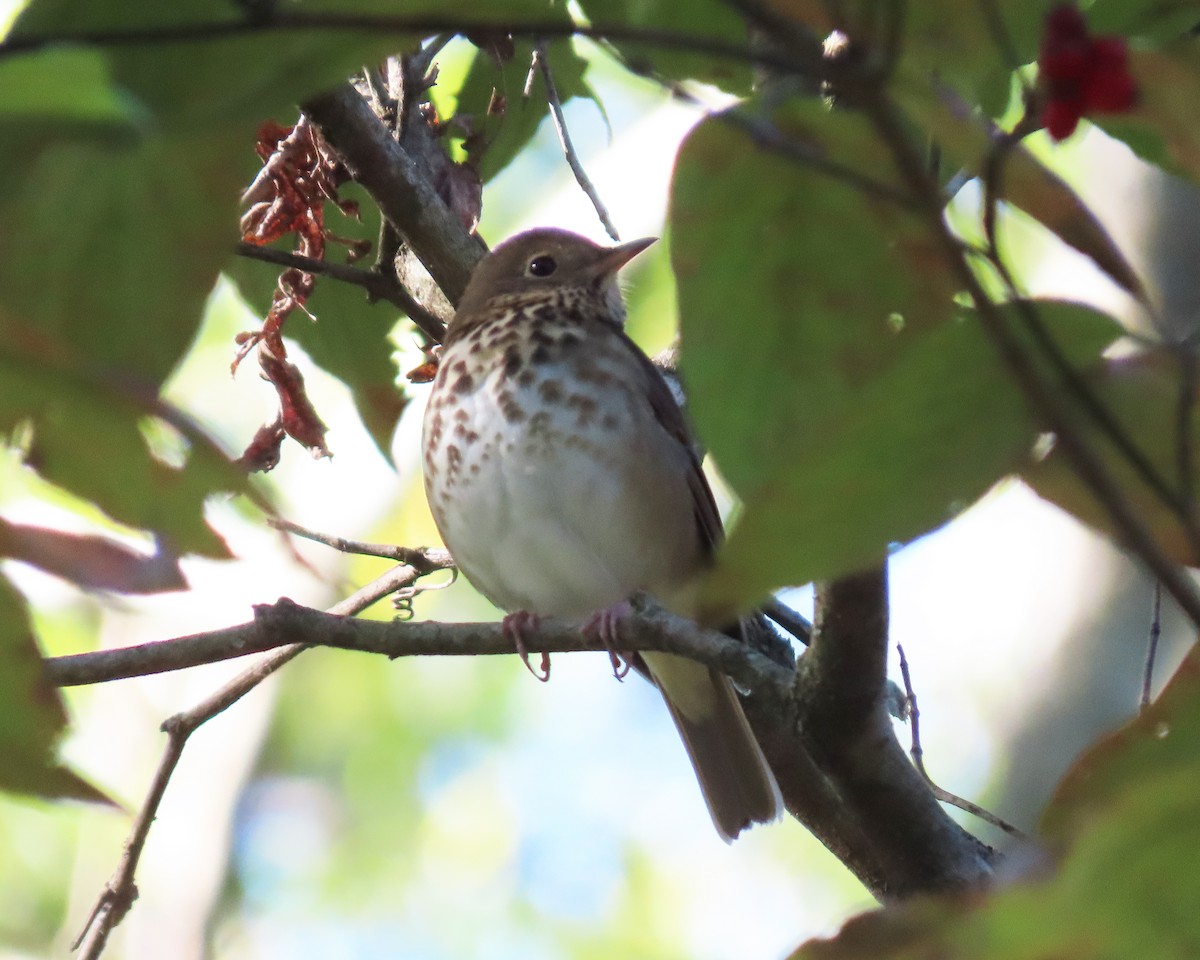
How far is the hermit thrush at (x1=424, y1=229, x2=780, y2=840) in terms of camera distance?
414 centimetres

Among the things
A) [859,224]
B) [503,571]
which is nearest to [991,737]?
[503,571]

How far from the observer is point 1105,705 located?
6773 mm

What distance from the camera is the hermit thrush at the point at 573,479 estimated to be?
4137 mm

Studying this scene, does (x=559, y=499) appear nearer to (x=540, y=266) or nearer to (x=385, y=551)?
(x=385, y=551)

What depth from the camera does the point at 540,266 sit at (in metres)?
4.93

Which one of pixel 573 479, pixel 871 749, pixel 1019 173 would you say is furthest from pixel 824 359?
pixel 573 479

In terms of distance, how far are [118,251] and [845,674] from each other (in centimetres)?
136

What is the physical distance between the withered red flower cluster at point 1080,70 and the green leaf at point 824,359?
0.41 ft

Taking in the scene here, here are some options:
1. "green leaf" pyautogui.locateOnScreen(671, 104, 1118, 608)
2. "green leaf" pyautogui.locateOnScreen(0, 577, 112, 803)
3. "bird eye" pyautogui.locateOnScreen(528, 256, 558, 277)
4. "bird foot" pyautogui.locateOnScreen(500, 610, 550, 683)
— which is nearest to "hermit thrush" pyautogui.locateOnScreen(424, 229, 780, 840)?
"bird eye" pyautogui.locateOnScreen(528, 256, 558, 277)

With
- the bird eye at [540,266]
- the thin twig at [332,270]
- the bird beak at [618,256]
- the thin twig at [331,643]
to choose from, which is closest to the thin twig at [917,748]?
the thin twig at [331,643]

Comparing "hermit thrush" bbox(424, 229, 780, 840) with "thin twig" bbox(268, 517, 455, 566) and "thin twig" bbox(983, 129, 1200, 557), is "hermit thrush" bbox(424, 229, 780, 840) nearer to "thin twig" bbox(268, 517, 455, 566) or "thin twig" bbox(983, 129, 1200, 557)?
"thin twig" bbox(268, 517, 455, 566)

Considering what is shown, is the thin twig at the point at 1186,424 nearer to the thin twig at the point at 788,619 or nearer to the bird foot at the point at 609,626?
the bird foot at the point at 609,626

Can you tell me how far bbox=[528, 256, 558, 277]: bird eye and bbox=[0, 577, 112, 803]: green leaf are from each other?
4.06 m

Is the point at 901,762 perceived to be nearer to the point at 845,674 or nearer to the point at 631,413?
the point at 845,674
